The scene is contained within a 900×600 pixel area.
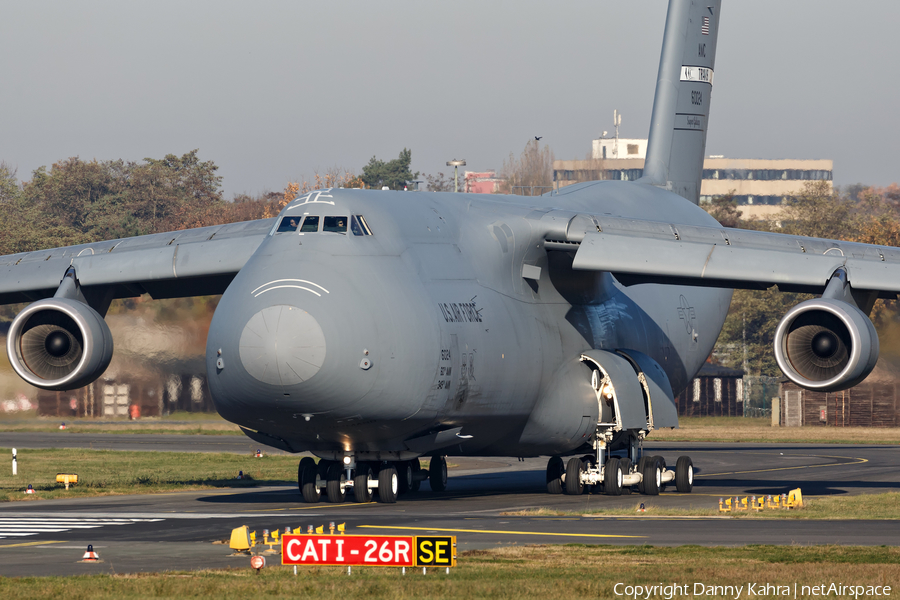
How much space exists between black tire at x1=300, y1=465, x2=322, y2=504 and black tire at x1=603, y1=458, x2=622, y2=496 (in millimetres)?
5419

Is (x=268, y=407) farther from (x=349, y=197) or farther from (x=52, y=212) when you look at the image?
A: (x=52, y=212)

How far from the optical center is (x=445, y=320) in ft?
69.1

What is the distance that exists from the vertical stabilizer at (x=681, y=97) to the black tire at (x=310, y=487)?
14.3m

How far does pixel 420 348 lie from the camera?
2031cm

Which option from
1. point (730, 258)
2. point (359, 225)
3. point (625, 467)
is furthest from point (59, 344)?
point (730, 258)

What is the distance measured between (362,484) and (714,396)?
166ft

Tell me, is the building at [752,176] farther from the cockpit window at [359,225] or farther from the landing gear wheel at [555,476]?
the cockpit window at [359,225]

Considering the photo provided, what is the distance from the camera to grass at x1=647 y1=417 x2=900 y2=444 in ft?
169

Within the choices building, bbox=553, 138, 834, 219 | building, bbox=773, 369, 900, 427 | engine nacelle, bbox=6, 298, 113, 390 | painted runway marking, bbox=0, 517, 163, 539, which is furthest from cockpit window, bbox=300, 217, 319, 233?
building, bbox=553, 138, 834, 219

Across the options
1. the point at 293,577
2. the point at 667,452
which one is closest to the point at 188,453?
the point at 667,452

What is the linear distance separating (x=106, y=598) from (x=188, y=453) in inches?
1174

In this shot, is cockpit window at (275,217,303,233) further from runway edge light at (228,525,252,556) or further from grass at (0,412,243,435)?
grass at (0,412,243,435)

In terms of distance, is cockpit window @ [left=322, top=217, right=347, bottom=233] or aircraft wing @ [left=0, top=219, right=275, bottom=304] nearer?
cockpit window @ [left=322, top=217, right=347, bottom=233]

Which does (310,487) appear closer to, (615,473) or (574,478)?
(574,478)
